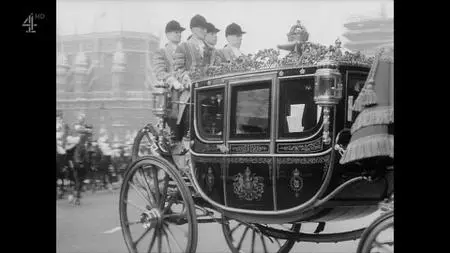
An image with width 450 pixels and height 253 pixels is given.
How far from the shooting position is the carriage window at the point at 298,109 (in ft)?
8.31

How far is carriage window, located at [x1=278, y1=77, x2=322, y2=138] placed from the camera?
2.53 metres

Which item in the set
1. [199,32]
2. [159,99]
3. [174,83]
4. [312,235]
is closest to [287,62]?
[199,32]

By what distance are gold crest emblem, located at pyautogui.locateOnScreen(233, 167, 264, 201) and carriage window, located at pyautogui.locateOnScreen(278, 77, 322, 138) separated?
0.28 metres

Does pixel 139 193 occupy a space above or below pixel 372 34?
below

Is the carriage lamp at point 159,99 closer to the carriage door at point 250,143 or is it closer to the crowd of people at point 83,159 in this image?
the crowd of people at point 83,159

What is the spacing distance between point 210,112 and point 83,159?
32.9 inches

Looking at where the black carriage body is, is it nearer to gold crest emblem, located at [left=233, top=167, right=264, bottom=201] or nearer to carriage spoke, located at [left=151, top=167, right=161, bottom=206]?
gold crest emblem, located at [left=233, top=167, right=264, bottom=201]

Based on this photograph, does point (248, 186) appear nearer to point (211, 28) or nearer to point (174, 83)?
point (174, 83)

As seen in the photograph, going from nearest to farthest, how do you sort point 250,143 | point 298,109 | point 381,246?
point 381,246 → point 298,109 → point 250,143

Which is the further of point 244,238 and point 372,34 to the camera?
point 244,238

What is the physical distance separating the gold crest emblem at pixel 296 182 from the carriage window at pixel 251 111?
242 mm

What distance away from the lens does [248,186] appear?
2.71 meters

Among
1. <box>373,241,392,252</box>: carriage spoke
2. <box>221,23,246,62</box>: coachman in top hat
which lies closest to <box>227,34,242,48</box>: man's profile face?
<box>221,23,246,62</box>: coachman in top hat
